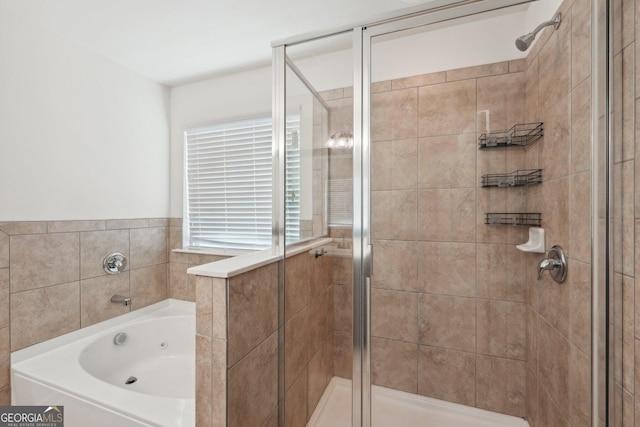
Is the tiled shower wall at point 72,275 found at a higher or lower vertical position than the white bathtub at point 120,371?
higher

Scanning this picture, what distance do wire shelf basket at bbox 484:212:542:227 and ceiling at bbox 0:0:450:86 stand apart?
3.33 ft

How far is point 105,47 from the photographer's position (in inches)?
77.4

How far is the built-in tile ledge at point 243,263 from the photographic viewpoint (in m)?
1.01

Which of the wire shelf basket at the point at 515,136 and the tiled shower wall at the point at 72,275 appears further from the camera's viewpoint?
the tiled shower wall at the point at 72,275

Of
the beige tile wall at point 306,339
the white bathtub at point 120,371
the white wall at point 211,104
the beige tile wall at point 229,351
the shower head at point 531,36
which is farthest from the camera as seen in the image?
the white wall at point 211,104

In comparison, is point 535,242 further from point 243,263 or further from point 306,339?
point 243,263

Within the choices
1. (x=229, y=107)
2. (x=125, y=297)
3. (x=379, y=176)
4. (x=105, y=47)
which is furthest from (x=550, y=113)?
(x=125, y=297)

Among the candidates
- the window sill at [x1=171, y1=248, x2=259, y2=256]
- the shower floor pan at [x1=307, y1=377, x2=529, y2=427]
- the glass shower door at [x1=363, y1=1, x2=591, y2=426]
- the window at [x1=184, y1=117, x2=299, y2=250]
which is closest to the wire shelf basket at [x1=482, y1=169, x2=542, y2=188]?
the glass shower door at [x1=363, y1=1, x2=591, y2=426]

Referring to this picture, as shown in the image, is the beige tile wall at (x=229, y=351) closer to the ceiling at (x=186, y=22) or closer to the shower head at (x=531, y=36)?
the ceiling at (x=186, y=22)

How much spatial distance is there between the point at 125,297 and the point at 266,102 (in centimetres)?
188

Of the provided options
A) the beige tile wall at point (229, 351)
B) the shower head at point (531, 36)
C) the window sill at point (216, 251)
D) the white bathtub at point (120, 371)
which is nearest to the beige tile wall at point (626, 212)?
the shower head at point (531, 36)

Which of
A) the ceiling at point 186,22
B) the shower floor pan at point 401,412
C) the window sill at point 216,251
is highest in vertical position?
the ceiling at point 186,22

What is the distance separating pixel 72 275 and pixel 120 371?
74 centimetres

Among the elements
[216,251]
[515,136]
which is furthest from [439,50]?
[216,251]
